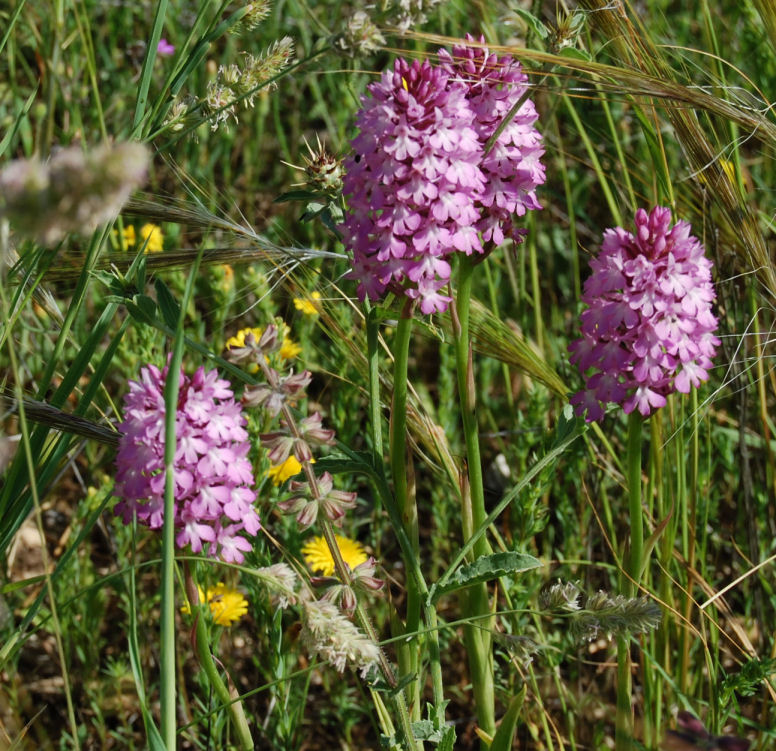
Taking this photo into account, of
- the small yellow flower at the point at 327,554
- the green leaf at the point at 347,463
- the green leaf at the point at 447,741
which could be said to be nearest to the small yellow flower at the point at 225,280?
the small yellow flower at the point at 327,554

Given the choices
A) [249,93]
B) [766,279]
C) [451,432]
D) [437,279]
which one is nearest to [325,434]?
[437,279]

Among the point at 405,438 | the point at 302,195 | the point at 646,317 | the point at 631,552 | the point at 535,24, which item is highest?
the point at 535,24

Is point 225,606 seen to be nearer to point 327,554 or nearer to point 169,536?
point 327,554

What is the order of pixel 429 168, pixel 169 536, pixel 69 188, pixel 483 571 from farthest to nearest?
pixel 483 571, pixel 429 168, pixel 169 536, pixel 69 188

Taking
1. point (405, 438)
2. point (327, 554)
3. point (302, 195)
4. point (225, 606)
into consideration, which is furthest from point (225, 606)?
point (302, 195)

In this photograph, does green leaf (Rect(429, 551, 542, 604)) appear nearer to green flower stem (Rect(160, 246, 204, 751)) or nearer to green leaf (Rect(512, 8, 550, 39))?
green flower stem (Rect(160, 246, 204, 751))

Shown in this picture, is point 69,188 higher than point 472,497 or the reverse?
higher

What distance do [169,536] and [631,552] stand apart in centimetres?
75

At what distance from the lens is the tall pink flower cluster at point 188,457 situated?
1.07 meters

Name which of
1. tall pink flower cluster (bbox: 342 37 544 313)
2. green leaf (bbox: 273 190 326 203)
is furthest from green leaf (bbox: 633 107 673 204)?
green leaf (bbox: 273 190 326 203)

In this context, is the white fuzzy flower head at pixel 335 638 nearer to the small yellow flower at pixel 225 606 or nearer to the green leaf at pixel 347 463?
the green leaf at pixel 347 463

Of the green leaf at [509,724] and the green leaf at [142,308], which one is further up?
the green leaf at [142,308]

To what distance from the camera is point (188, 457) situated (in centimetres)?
106

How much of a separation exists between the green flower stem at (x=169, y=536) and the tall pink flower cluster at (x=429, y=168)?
33cm
